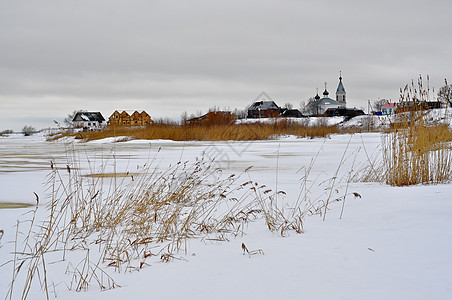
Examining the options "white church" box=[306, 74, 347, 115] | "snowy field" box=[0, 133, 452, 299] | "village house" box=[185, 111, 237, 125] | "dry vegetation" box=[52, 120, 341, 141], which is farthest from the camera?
"white church" box=[306, 74, 347, 115]

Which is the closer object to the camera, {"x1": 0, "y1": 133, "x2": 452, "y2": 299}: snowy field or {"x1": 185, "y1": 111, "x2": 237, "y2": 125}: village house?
{"x1": 0, "y1": 133, "x2": 452, "y2": 299}: snowy field

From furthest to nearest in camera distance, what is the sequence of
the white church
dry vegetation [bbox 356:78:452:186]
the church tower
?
the church tower, the white church, dry vegetation [bbox 356:78:452:186]

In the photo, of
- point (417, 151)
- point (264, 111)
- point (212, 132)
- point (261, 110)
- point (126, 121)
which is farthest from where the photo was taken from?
point (264, 111)

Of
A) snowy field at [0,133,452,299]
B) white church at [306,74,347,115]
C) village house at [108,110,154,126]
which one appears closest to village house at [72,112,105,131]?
village house at [108,110,154,126]

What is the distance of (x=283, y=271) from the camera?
2131 mm

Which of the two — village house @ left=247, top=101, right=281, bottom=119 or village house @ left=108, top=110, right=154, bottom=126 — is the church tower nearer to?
village house @ left=247, top=101, right=281, bottom=119

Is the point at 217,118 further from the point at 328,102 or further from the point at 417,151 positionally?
the point at 328,102

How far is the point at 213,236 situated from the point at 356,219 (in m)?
1.21

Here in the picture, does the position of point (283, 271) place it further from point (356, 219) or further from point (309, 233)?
point (356, 219)

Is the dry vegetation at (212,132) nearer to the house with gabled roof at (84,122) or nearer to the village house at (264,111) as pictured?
the village house at (264,111)

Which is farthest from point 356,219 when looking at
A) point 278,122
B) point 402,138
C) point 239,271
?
point 278,122

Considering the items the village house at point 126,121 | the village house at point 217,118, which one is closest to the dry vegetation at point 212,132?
the village house at point 217,118

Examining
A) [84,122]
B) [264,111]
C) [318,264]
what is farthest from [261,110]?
[318,264]

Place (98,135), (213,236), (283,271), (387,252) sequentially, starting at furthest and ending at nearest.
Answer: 1. (98,135)
2. (213,236)
3. (387,252)
4. (283,271)
